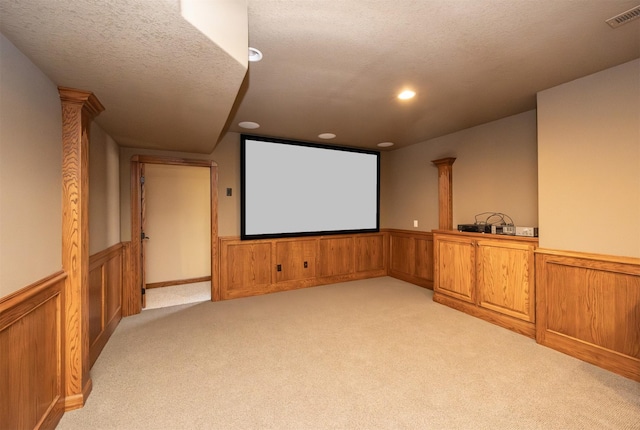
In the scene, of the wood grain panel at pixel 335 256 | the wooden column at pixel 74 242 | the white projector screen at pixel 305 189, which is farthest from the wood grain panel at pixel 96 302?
the wood grain panel at pixel 335 256

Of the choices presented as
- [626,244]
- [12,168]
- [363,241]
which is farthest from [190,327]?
[626,244]

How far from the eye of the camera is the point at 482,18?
1.67 metres

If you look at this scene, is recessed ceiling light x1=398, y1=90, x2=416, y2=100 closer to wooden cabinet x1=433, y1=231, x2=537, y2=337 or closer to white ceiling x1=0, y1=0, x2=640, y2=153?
white ceiling x1=0, y1=0, x2=640, y2=153

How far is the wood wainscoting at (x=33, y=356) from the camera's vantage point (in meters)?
1.35

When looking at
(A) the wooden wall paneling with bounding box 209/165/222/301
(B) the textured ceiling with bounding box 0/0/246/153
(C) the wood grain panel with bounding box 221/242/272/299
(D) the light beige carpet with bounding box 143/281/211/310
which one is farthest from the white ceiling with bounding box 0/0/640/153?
(D) the light beige carpet with bounding box 143/281/211/310

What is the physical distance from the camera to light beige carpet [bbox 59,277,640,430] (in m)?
1.76

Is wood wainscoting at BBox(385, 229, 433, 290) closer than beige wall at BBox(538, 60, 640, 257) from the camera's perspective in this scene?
No

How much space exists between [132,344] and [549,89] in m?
4.56

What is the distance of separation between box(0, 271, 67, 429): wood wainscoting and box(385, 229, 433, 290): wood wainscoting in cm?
439

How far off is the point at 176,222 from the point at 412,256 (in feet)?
13.5

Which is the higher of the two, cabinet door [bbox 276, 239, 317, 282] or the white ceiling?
the white ceiling

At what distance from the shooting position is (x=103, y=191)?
2.87 m

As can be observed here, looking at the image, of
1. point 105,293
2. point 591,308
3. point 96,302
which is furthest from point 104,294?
point 591,308

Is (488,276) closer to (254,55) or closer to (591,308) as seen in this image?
(591,308)
